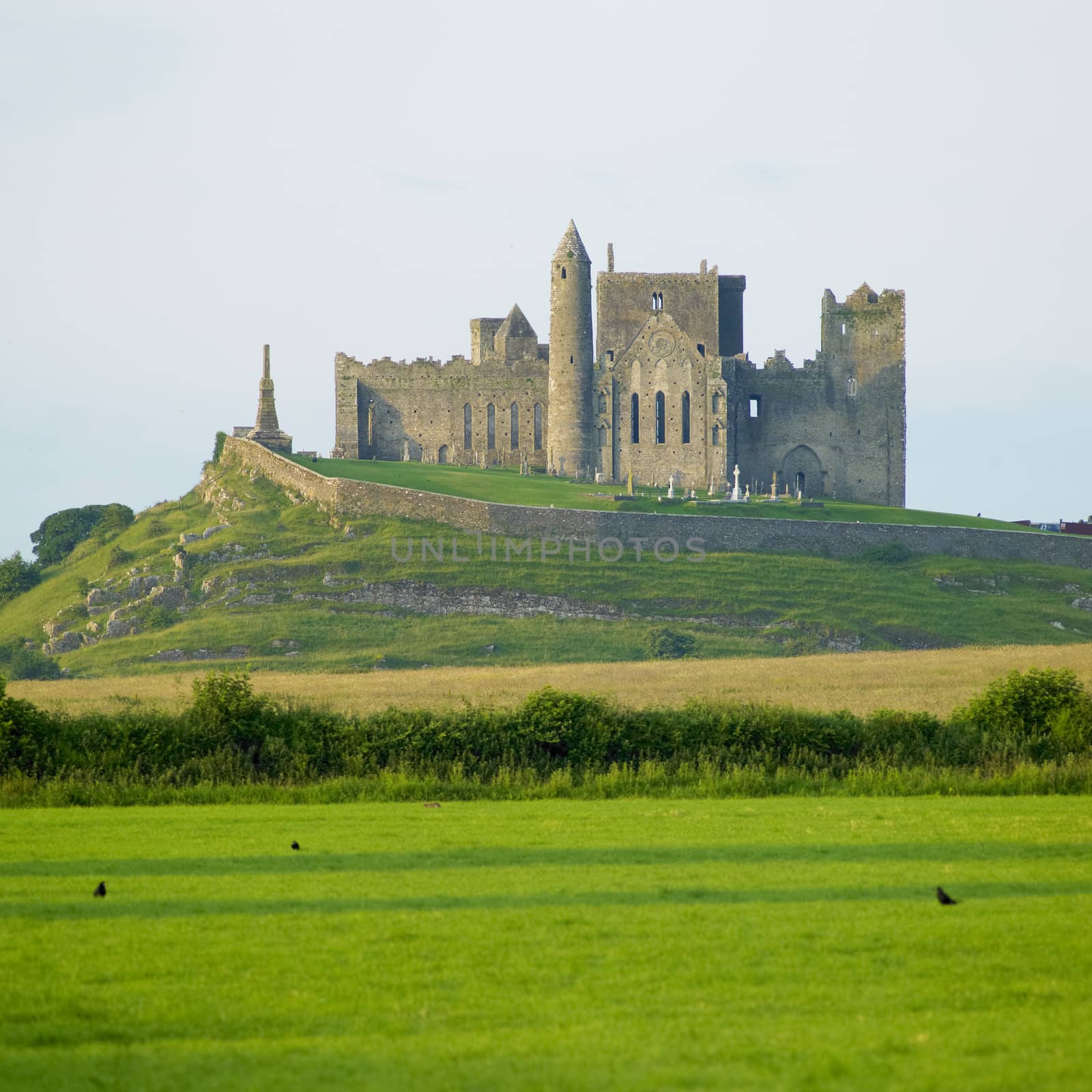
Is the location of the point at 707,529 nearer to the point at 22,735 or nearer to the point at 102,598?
the point at 102,598

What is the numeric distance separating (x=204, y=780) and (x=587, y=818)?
7312 mm

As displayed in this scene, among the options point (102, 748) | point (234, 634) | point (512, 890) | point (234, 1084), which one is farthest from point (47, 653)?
point (234, 1084)

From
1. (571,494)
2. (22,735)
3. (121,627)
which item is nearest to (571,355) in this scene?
(571,494)

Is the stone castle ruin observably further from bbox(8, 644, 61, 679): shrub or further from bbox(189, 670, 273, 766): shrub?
bbox(189, 670, 273, 766): shrub

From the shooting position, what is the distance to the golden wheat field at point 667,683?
115ft

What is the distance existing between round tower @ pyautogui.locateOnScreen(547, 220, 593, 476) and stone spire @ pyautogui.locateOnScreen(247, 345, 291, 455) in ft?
47.3

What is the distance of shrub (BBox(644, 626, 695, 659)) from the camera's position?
174 ft

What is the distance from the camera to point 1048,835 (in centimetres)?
1666

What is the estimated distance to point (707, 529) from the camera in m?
64.6

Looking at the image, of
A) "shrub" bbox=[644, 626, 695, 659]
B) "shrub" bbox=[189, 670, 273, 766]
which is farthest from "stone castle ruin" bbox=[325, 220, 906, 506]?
"shrub" bbox=[189, 670, 273, 766]

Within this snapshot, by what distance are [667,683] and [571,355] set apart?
4014 centimetres

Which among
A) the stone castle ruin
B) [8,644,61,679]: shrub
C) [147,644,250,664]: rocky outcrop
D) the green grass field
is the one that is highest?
the stone castle ruin

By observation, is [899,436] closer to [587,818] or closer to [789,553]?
[789,553]
